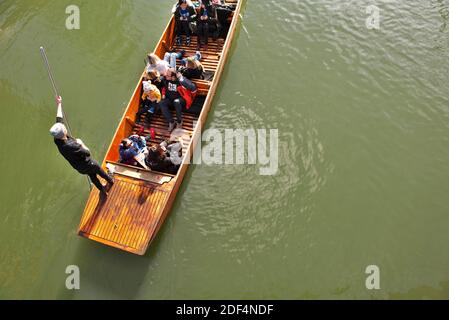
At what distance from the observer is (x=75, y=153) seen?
20.1 ft

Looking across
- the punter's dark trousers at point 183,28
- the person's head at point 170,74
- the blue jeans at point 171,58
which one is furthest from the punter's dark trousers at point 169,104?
the punter's dark trousers at point 183,28

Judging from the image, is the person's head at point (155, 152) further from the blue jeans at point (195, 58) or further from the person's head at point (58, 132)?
the blue jeans at point (195, 58)

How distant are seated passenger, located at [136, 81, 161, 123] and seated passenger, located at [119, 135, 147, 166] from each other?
904 millimetres

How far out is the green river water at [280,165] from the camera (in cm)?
681

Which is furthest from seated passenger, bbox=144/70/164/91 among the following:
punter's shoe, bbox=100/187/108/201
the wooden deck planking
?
punter's shoe, bbox=100/187/108/201

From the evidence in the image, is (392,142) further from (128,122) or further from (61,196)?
(61,196)

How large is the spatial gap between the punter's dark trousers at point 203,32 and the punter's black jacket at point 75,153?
15.5 feet

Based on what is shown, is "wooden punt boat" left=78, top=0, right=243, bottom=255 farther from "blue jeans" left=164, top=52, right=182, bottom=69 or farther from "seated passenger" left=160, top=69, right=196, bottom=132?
"blue jeans" left=164, top=52, right=182, bottom=69

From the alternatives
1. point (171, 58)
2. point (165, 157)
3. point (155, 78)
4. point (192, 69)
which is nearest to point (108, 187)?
point (165, 157)

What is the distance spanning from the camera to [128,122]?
26.9ft

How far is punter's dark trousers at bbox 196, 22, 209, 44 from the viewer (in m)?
9.47

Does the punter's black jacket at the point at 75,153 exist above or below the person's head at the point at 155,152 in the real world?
above
